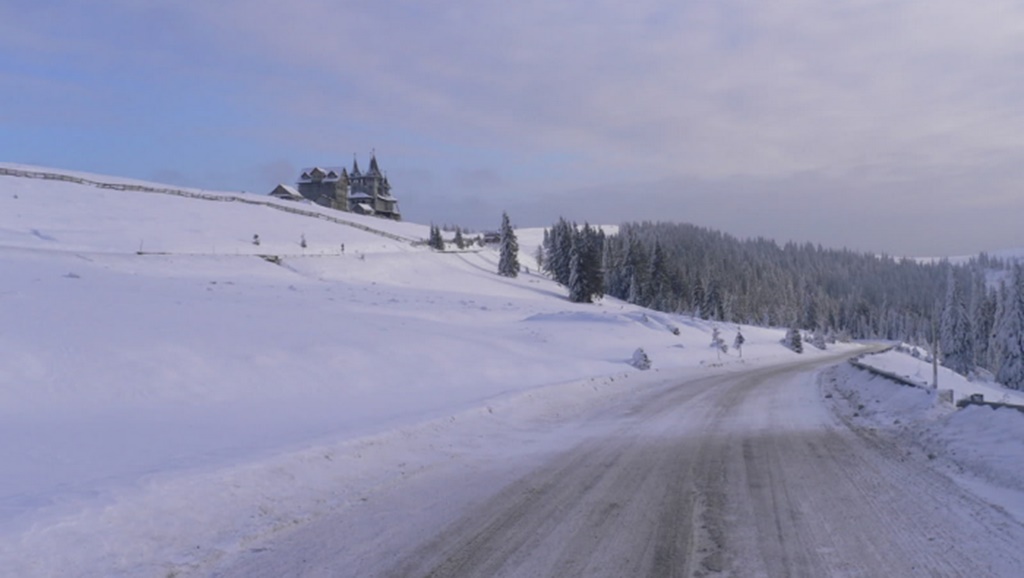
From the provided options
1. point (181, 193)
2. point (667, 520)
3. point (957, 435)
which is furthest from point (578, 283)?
point (667, 520)

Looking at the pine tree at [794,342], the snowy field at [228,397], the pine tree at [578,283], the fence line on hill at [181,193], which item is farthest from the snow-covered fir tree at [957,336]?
the fence line on hill at [181,193]

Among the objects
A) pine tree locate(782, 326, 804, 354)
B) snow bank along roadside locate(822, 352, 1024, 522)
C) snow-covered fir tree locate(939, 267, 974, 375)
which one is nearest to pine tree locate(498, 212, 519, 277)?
pine tree locate(782, 326, 804, 354)

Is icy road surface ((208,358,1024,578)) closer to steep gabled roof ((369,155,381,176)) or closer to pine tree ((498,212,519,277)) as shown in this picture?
pine tree ((498,212,519,277))

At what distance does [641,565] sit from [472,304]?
146 ft

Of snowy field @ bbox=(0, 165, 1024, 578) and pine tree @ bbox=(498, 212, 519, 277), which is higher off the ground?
pine tree @ bbox=(498, 212, 519, 277)

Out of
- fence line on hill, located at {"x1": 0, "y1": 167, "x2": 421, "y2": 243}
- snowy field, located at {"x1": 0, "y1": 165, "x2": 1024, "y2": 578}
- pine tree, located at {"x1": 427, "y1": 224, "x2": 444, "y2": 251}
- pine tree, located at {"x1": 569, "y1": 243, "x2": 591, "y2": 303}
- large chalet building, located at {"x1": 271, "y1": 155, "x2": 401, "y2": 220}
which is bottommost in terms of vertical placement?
snowy field, located at {"x1": 0, "y1": 165, "x2": 1024, "y2": 578}

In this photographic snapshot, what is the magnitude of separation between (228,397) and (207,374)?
1.30m

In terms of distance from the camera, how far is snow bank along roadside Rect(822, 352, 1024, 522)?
9.29 m

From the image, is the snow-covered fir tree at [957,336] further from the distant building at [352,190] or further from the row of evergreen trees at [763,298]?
the distant building at [352,190]

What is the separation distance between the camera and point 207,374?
16.5 m

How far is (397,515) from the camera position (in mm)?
8102

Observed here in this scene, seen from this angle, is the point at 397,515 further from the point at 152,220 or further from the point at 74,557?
the point at 152,220

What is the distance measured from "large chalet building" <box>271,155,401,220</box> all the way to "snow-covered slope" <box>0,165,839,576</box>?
7274 cm

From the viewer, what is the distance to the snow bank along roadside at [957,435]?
30.5 feet
